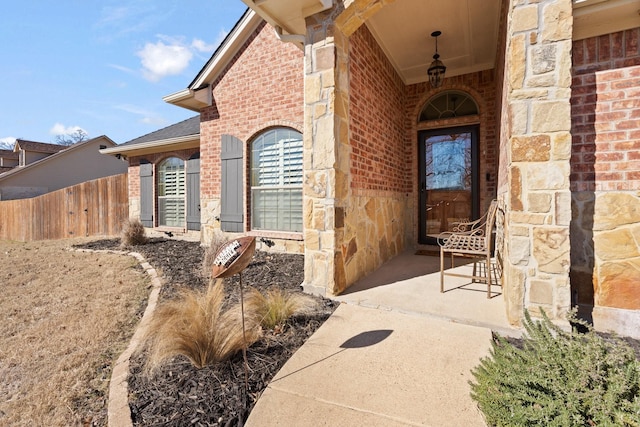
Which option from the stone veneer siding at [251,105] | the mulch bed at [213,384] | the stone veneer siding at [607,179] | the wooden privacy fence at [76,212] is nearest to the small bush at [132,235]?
the stone veneer siding at [251,105]

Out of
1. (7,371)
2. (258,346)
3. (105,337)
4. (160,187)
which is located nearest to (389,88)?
(258,346)

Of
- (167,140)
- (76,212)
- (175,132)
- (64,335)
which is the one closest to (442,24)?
(64,335)

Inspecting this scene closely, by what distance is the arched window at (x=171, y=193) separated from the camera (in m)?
7.87

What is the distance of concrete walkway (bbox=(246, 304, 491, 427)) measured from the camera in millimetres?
1665

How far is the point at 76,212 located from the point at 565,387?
41.9 feet

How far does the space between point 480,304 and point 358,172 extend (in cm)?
204

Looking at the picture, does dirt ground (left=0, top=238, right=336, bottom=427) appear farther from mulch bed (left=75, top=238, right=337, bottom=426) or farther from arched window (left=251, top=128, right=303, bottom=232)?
arched window (left=251, top=128, right=303, bottom=232)

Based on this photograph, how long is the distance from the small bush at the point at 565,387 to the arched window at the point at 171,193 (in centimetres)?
787

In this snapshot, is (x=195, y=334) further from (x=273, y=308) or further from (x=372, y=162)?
(x=372, y=162)

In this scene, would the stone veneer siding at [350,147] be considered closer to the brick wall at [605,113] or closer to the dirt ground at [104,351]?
the dirt ground at [104,351]

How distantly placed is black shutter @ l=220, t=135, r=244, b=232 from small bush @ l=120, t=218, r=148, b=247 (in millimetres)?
2241

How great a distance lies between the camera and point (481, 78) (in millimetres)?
5484

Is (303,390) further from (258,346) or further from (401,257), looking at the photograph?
(401,257)

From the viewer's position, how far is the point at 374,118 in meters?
4.46
